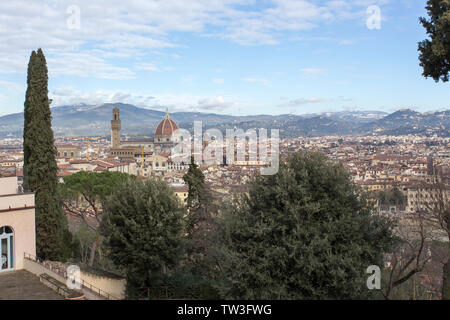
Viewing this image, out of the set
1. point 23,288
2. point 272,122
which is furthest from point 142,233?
point 272,122

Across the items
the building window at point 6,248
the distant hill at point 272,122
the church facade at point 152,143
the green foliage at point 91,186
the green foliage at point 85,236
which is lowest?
the green foliage at point 85,236

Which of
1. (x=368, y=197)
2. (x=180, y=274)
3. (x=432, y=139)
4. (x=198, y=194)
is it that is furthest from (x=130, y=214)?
(x=432, y=139)

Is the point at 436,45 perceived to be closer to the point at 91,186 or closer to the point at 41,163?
the point at 41,163

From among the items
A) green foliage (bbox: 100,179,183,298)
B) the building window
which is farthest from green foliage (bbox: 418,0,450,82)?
the building window

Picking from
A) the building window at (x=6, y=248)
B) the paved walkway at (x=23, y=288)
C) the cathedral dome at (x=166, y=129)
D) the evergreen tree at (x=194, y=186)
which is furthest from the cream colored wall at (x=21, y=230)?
the cathedral dome at (x=166, y=129)

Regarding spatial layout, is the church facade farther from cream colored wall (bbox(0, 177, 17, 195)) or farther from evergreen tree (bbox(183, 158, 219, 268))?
cream colored wall (bbox(0, 177, 17, 195))

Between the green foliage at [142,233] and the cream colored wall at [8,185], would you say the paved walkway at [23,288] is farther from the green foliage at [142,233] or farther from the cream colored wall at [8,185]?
the cream colored wall at [8,185]

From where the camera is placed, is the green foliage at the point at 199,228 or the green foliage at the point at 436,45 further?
the green foliage at the point at 199,228
